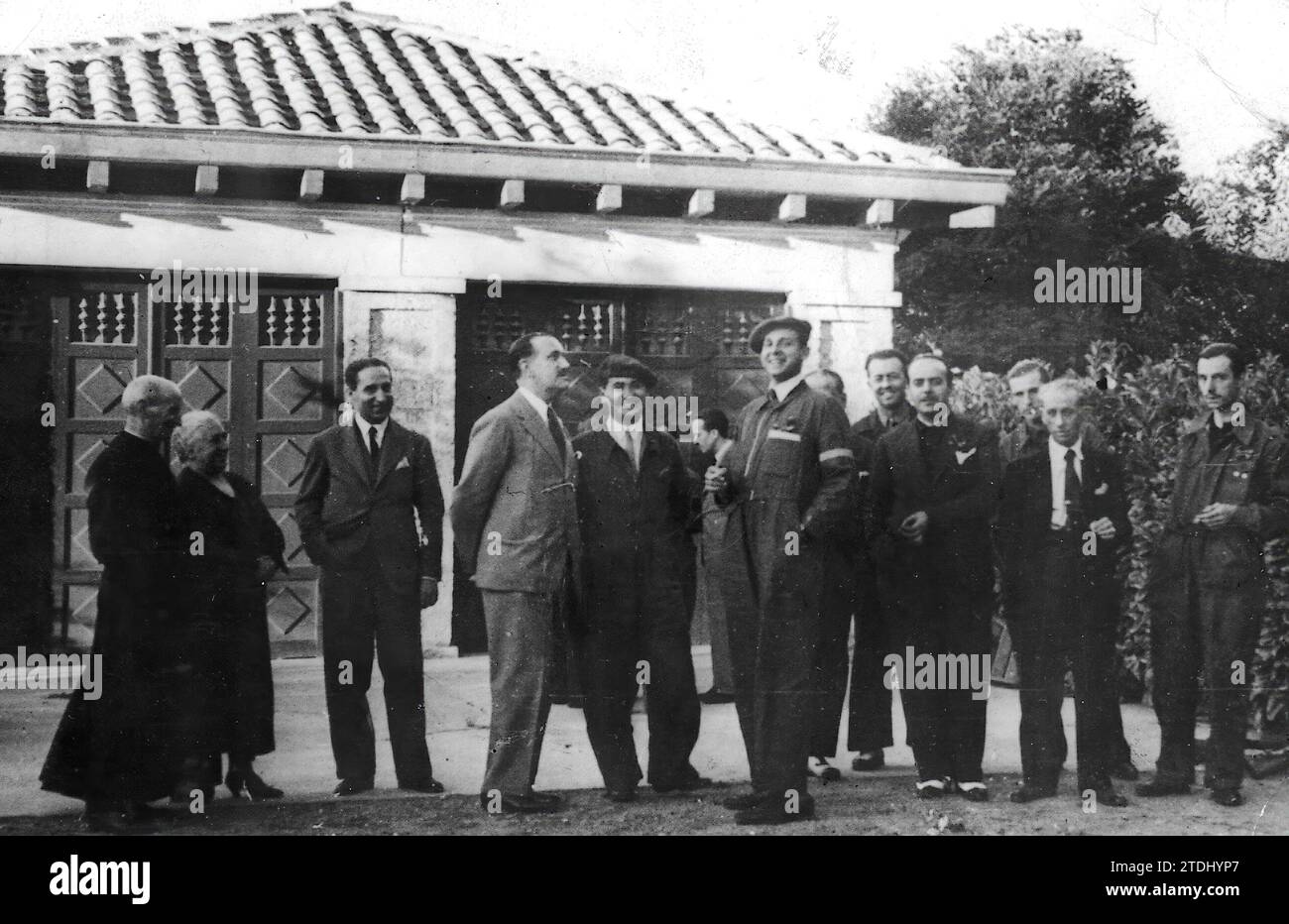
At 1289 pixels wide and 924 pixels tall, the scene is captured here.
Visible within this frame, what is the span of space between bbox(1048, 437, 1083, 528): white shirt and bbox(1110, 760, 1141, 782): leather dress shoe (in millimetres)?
962

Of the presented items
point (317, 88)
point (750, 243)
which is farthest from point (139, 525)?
point (750, 243)

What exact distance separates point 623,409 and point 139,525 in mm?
1786

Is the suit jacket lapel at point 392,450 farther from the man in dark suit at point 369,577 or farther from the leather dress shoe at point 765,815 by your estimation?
the leather dress shoe at point 765,815

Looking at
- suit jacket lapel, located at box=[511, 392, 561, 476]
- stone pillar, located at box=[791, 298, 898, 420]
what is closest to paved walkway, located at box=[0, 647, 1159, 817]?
suit jacket lapel, located at box=[511, 392, 561, 476]

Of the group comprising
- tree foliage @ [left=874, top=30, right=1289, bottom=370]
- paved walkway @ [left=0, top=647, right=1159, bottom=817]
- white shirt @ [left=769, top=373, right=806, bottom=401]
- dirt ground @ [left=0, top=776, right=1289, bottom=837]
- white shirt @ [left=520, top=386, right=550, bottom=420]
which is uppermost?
tree foliage @ [left=874, top=30, right=1289, bottom=370]

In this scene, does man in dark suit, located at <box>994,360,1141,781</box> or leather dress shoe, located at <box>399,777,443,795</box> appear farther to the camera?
man in dark suit, located at <box>994,360,1141,781</box>

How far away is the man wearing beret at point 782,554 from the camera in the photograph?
4.12 m

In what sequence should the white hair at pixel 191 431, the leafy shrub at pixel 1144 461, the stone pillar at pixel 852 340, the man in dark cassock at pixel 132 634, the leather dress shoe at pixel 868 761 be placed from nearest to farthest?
the man in dark cassock at pixel 132 634
the white hair at pixel 191 431
the leather dress shoe at pixel 868 761
the leafy shrub at pixel 1144 461
the stone pillar at pixel 852 340

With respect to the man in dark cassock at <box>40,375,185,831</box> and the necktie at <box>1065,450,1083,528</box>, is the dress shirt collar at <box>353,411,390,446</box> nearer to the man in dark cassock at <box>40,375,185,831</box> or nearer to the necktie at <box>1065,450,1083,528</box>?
the man in dark cassock at <box>40,375,185,831</box>

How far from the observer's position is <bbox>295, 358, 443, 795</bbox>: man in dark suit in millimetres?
4277

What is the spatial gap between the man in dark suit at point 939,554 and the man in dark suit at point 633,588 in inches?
33.0

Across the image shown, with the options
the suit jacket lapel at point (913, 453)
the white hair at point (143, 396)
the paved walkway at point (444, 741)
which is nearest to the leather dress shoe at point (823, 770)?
the paved walkway at point (444, 741)

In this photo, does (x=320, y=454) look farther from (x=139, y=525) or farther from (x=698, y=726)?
(x=698, y=726)
